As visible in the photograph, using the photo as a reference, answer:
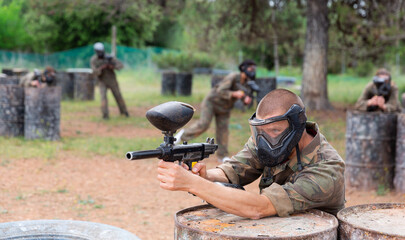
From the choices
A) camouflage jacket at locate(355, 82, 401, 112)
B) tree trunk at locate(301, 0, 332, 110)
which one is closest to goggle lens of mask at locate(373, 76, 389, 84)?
camouflage jacket at locate(355, 82, 401, 112)

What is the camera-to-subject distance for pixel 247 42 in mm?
20172

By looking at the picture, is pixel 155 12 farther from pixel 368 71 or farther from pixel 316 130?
pixel 368 71

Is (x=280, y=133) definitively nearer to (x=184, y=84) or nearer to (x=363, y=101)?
(x=363, y=101)


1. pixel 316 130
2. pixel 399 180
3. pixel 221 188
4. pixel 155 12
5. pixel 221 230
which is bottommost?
pixel 399 180

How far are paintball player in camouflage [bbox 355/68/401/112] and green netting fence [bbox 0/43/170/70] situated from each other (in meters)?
23.8

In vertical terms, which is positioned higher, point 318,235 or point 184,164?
point 184,164

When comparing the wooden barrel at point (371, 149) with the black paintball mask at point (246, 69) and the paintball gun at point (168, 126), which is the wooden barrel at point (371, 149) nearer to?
the black paintball mask at point (246, 69)

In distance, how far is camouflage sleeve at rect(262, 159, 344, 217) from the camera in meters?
2.98

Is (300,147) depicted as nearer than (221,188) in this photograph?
No

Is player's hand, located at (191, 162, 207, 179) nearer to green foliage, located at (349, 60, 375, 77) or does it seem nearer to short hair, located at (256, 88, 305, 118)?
short hair, located at (256, 88, 305, 118)

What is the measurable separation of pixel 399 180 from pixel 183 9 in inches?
486

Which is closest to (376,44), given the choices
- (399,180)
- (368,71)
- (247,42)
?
(247,42)

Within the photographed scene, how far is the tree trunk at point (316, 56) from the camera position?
1631cm

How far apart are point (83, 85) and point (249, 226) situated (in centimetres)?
1850
